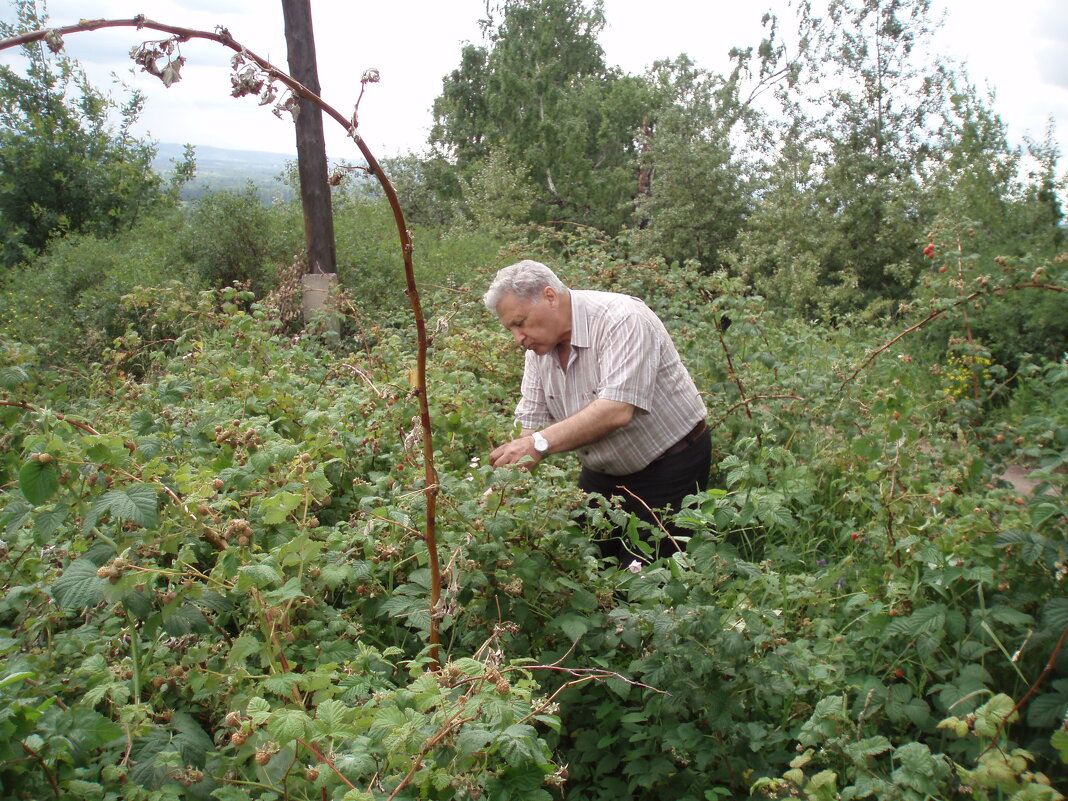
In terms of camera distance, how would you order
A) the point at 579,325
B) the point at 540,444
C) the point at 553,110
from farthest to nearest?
the point at 553,110 → the point at 579,325 → the point at 540,444

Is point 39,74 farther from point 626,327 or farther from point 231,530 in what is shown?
point 231,530

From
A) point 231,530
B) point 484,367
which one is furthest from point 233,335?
point 231,530

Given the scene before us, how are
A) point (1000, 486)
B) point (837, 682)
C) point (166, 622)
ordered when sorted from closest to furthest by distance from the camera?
point (166, 622)
point (837, 682)
point (1000, 486)

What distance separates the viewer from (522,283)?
3471 mm

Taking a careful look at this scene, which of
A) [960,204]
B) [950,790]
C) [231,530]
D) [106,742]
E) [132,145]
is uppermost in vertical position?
[132,145]

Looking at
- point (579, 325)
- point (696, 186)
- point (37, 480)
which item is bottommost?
point (37, 480)

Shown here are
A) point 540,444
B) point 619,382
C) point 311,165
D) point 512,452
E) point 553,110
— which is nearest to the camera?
point 512,452

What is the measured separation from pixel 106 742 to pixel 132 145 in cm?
1827

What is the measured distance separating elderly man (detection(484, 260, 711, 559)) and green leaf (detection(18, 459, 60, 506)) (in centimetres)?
194

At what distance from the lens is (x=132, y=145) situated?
16984 millimetres

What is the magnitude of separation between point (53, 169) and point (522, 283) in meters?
15.2

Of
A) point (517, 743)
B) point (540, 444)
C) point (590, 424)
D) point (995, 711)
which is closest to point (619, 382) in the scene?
point (590, 424)

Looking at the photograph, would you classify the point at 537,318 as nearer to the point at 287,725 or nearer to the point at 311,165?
the point at 287,725

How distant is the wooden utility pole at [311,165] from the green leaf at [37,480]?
19.1ft
